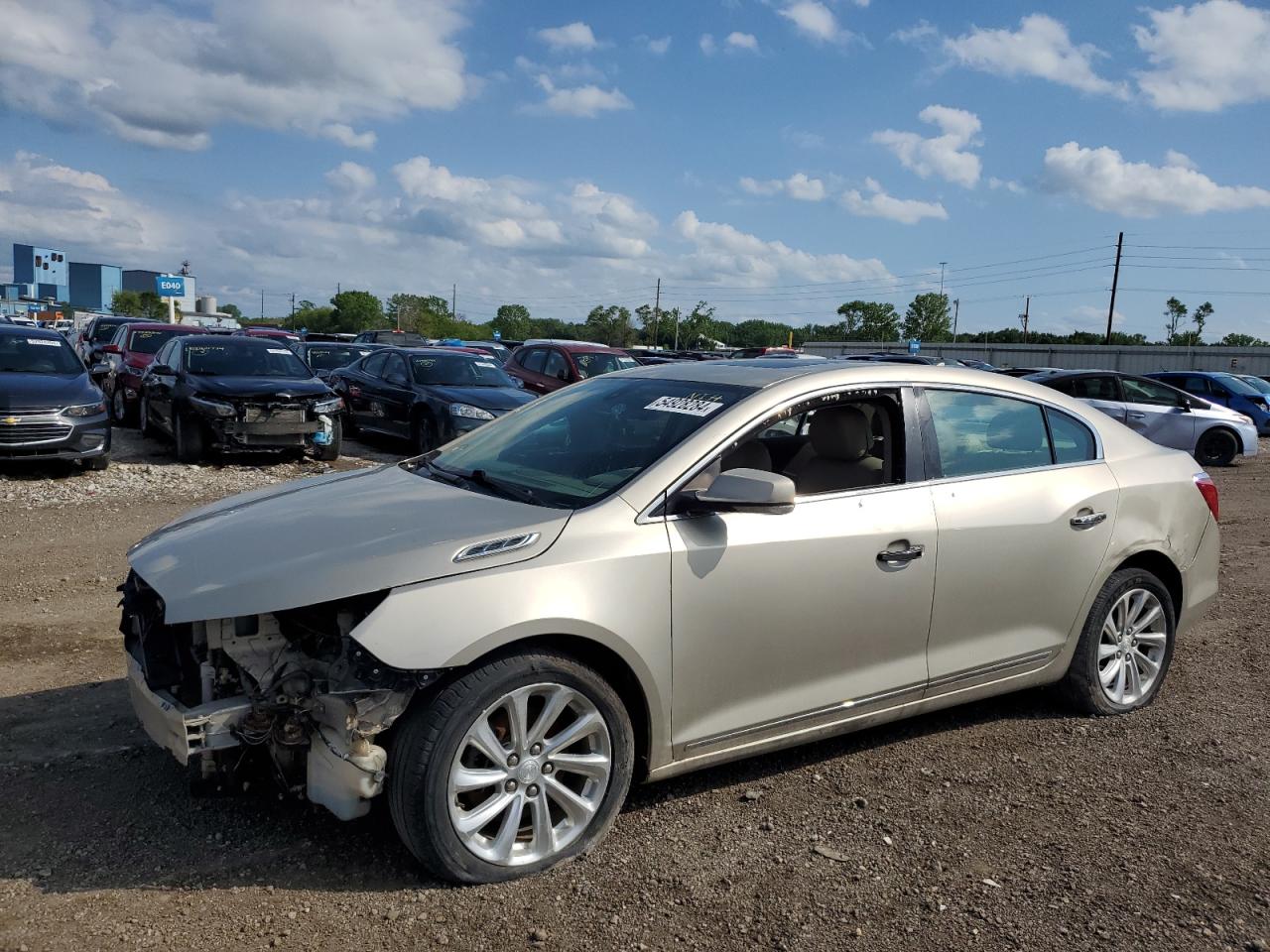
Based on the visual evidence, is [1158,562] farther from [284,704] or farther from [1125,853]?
[284,704]

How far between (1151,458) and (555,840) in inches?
137

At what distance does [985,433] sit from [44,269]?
20830 cm

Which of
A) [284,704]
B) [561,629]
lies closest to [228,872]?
[284,704]

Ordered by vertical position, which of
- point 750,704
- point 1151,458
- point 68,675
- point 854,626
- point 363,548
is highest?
point 1151,458

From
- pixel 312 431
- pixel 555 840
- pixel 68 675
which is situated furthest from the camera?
pixel 312 431

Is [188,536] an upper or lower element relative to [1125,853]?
upper

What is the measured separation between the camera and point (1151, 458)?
4.96 m

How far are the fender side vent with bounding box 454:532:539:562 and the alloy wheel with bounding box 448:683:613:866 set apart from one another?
426 mm

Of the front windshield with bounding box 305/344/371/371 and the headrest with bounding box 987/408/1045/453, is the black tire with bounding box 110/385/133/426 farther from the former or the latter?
the headrest with bounding box 987/408/1045/453

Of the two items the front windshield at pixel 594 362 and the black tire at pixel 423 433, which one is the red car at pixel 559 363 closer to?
the front windshield at pixel 594 362

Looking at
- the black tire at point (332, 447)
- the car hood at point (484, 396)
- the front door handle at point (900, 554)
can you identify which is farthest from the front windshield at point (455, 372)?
the front door handle at point (900, 554)

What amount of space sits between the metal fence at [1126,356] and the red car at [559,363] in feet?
118

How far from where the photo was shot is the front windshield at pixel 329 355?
20.5 m

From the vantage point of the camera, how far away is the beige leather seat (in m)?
4.06
